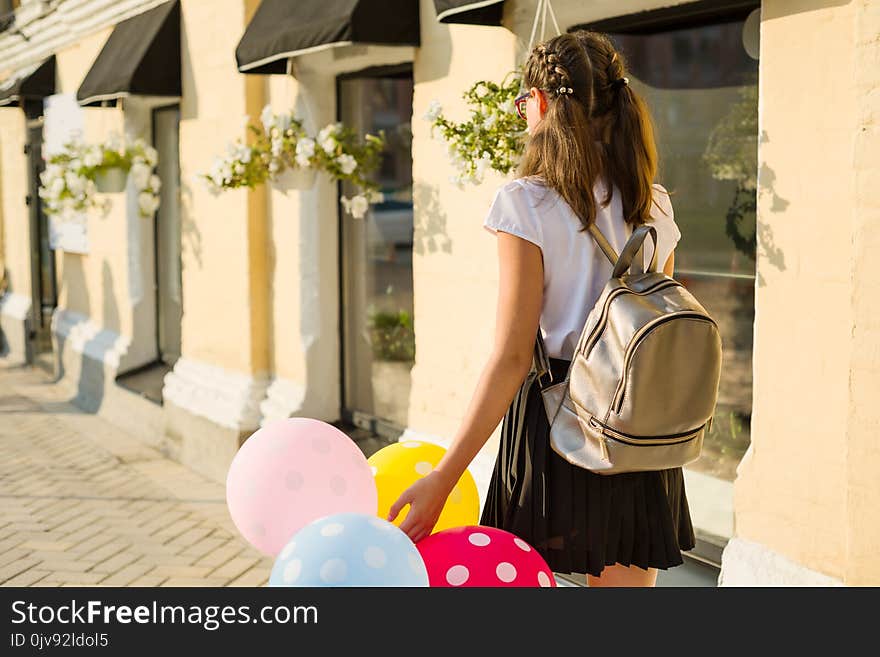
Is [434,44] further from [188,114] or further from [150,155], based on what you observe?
[150,155]

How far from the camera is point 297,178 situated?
22.3 ft

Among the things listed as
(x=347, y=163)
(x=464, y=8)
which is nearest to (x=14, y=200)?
(x=347, y=163)

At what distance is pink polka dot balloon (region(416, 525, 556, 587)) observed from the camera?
229 centimetres

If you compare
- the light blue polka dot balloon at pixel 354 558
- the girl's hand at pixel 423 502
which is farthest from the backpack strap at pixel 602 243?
the light blue polka dot balloon at pixel 354 558

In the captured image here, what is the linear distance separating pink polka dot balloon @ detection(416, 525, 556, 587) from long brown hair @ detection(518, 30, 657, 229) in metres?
0.67

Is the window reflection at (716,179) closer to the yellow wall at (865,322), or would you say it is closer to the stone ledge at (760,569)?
the stone ledge at (760,569)

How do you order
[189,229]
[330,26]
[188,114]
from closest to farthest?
[330,26]
[188,114]
[189,229]

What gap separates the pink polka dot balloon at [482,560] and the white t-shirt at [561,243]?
0.40 meters

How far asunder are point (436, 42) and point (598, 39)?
3391mm

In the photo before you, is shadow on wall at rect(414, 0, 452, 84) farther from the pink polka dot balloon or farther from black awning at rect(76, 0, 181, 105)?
the pink polka dot balloon

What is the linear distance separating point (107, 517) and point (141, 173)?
3.22 m

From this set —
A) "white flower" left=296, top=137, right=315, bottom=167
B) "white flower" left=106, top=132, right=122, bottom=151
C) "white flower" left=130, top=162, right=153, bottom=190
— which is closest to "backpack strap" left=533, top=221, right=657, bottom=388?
"white flower" left=296, top=137, right=315, bottom=167

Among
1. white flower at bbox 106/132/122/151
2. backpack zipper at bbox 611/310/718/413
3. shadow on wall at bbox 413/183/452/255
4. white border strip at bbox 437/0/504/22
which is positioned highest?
white border strip at bbox 437/0/504/22
